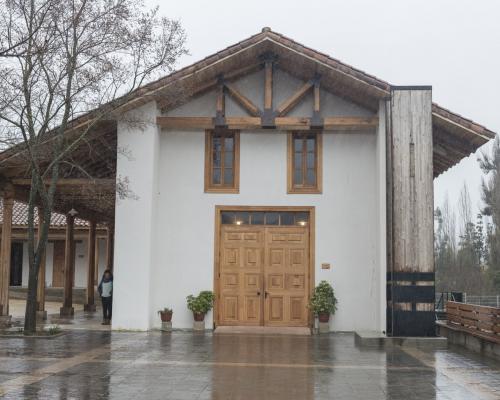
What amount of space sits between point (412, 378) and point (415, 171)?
6535 millimetres

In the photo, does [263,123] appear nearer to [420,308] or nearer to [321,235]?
[321,235]

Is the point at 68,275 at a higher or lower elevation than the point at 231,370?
higher

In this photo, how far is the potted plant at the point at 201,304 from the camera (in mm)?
16750

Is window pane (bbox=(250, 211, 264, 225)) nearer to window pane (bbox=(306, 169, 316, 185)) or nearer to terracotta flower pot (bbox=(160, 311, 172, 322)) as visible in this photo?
window pane (bbox=(306, 169, 316, 185))

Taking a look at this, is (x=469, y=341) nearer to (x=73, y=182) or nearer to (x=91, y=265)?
(x=73, y=182)

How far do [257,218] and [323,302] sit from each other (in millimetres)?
2570

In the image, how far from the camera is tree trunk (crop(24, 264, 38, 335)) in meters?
14.9

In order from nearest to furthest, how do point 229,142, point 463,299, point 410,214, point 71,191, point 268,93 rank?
point 410,214 → point 268,93 → point 229,142 → point 71,191 → point 463,299

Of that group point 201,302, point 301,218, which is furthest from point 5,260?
point 301,218

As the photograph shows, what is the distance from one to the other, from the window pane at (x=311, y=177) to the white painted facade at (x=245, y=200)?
0.99 ft

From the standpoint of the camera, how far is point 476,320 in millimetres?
14062

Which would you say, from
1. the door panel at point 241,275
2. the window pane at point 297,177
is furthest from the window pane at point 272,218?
the window pane at point 297,177

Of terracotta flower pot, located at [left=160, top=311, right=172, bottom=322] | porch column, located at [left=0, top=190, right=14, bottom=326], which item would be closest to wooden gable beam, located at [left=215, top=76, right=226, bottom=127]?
terracotta flower pot, located at [left=160, top=311, right=172, bottom=322]

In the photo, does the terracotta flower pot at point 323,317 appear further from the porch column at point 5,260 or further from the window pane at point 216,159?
the porch column at point 5,260
